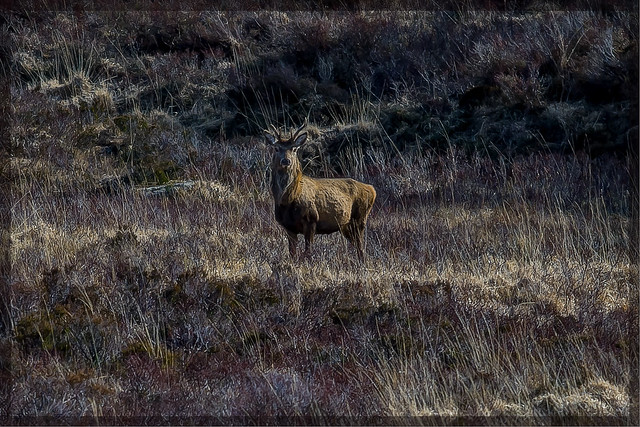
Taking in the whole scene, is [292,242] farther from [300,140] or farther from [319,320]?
[319,320]

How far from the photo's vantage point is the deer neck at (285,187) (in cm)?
907

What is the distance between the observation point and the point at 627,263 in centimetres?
847

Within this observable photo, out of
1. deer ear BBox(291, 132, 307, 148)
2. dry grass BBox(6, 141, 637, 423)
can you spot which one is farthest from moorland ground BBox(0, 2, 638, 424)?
deer ear BBox(291, 132, 307, 148)

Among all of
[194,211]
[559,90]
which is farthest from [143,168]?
[559,90]

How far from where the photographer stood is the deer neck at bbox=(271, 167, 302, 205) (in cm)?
907

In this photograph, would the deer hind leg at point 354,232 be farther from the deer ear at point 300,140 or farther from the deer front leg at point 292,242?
the deer ear at point 300,140

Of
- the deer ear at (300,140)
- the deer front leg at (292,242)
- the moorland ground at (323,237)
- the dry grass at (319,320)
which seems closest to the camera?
the dry grass at (319,320)

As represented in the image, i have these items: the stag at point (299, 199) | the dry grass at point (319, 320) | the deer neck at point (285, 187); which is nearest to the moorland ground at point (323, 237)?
the dry grass at point (319, 320)

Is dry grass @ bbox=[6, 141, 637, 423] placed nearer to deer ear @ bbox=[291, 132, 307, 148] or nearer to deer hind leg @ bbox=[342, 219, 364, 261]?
deer hind leg @ bbox=[342, 219, 364, 261]

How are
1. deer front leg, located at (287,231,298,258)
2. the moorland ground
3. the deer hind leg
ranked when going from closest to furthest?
the moorland ground, deer front leg, located at (287,231,298,258), the deer hind leg

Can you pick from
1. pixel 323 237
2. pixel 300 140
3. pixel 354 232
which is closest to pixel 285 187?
pixel 300 140

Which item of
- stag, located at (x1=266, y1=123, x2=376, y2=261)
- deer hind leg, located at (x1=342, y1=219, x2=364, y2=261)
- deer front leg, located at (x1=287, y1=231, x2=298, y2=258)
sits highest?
stag, located at (x1=266, y1=123, x2=376, y2=261)

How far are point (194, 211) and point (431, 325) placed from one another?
6131 millimetres

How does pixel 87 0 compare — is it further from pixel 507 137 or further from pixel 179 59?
pixel 507 137
